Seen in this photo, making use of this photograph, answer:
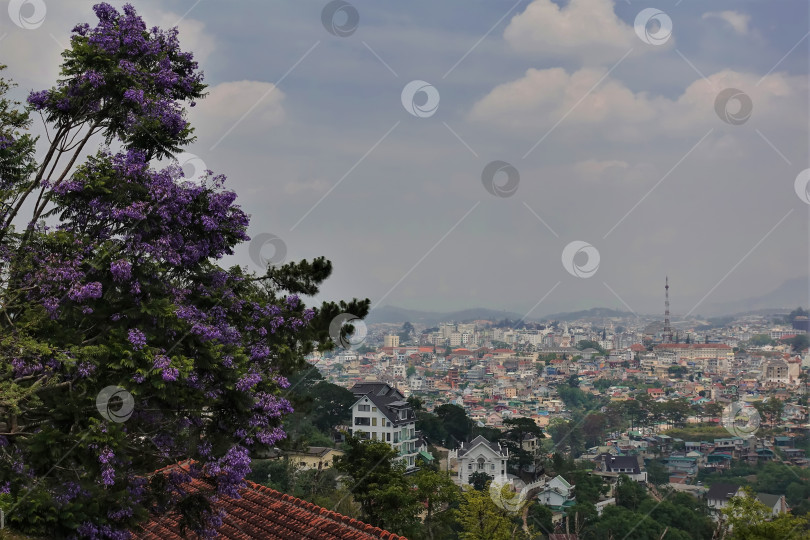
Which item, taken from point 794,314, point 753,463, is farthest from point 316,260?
point 794,314

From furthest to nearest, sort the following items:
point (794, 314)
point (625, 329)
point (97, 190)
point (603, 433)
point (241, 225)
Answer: point (625, 329) < point (794, 314) < point (603, 433) < point (241, 225) < point (97, 190)

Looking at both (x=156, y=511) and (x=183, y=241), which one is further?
(x=156, y=511)

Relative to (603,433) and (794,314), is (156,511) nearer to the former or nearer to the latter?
(603,433)

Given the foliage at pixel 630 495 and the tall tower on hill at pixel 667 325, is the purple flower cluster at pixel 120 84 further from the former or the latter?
the tall tower on hill at pixel 667 325

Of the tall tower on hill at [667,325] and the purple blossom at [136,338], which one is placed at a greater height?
the tall tower on hill at [667,325]

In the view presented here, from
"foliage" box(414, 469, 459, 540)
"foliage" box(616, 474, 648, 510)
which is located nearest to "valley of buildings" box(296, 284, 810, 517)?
"foliage" box(616, 474, 648, 510)

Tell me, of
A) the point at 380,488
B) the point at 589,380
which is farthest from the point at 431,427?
the point at 589,380

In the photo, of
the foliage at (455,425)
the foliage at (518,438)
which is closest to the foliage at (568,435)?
the foliage at (455,425)
